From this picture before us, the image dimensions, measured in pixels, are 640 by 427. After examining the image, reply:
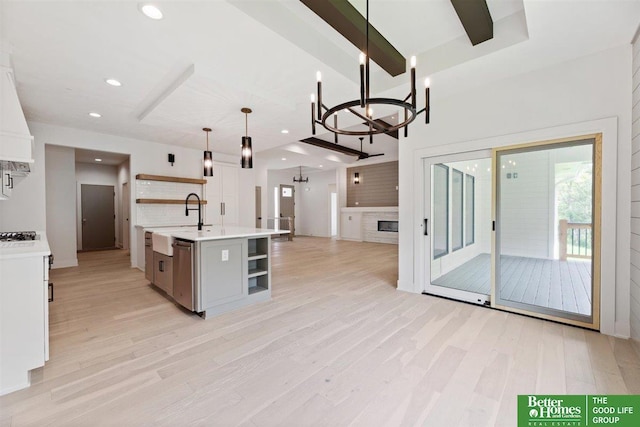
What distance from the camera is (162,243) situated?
3.57 metres

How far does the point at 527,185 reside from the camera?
10.3 ft

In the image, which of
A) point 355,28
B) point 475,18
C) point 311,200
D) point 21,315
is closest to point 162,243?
point 21,315

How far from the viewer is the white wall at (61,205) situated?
5742 mm

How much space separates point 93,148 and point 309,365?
5.77 metres

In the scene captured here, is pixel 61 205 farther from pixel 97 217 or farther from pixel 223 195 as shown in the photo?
pixel 223 195

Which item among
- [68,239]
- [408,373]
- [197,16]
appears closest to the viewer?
[408,373]

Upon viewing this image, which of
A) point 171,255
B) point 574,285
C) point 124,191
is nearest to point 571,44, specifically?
point 574,285

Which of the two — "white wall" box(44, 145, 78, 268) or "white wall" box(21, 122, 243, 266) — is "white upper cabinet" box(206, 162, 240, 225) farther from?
"white wall" box(44, 145, 78, 268)

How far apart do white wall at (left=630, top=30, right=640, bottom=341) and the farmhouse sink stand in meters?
4.75

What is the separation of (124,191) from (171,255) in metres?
5.93

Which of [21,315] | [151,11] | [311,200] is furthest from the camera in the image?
[311,200]

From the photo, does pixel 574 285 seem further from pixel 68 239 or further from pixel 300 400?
pixel 68 239

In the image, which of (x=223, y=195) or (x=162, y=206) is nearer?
(x=162, y=206)

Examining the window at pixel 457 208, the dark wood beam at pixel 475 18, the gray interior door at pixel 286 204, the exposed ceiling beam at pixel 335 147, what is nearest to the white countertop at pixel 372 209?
the exposed ceiling beam at pixel 335 147
